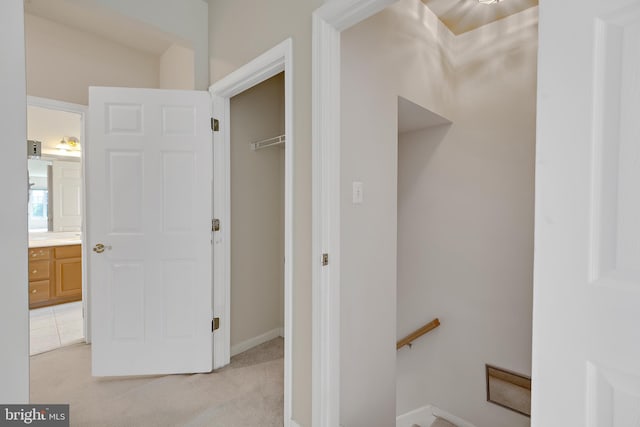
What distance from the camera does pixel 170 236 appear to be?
2189mm

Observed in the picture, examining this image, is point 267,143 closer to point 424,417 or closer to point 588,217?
point 588,217

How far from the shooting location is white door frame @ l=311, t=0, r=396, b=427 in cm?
145

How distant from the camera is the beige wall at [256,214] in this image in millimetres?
2574

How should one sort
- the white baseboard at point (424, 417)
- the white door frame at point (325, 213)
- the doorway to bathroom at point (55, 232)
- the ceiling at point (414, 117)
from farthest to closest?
the doorway to bathroom at point (55, 232) < the white baseboard at point (424, 417) < the ceiling at point (414, 117) < the white door frame at point (325, 213)

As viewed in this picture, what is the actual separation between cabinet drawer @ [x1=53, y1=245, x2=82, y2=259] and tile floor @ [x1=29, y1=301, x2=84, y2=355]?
0.64m

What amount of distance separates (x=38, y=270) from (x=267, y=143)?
3564 mm

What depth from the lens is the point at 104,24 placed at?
2.58m

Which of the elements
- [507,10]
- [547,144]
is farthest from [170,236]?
[507,10]

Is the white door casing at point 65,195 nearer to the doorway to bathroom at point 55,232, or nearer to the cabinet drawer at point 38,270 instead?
the doorway to bathroom at point 55,232

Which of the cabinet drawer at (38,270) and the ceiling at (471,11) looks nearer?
the ceiling at (471,11)

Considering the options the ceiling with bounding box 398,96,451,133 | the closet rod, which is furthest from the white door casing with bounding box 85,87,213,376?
the ceiling with bounding box 398,96,451,133

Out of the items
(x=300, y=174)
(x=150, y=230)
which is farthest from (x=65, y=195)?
(x=300, y=174)

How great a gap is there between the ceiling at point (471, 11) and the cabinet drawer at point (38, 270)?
508 centimetres

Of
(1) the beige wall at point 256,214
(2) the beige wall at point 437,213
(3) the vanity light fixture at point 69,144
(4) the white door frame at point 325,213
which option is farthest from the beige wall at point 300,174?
(3) the vanity light fixture at point 69,144
